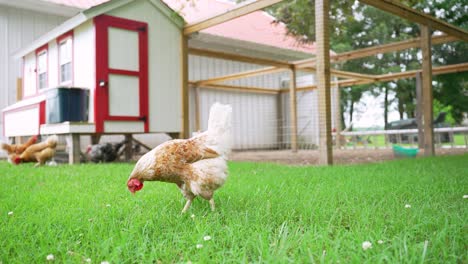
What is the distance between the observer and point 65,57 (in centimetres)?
756

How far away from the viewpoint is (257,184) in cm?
358

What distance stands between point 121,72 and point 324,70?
3686mm

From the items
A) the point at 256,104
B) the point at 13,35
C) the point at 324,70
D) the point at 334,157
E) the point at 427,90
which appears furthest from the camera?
the point at 256,104

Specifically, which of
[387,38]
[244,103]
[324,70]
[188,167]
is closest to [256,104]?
[244,103]

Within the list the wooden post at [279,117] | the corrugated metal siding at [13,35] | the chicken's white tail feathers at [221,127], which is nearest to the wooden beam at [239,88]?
the wooden post at [279,117]

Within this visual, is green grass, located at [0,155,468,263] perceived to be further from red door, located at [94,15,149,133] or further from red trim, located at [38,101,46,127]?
red trim, located at [38,101,46,127]

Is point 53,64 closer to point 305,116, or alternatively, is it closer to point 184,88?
point 184,88

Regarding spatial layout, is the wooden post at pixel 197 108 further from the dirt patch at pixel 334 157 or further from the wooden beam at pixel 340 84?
the wooden beam at pixel 340 84

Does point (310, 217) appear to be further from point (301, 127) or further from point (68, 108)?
point (301, 127)

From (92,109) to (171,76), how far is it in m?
1.72

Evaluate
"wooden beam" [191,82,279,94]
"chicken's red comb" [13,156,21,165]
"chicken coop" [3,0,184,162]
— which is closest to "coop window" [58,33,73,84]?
"chicken coop" [3,0,184,162]

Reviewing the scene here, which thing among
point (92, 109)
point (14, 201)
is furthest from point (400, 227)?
point (92, 109)

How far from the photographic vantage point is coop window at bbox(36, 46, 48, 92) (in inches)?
325

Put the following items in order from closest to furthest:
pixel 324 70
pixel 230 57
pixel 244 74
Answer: pixel 324 70, pixel 230 57, pixel 244 74
